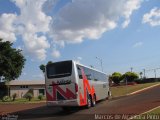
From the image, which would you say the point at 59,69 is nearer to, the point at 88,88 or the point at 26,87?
the point at 88,88

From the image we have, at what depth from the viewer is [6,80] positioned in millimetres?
66938

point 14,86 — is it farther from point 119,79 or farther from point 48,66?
point 48,66

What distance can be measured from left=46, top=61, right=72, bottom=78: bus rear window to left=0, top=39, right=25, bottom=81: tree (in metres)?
44.6

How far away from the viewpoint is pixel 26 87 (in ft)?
249

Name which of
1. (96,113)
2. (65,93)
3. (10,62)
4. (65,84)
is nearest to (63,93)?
(65,93)

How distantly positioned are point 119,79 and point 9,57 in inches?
1628

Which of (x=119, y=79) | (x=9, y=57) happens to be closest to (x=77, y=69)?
(x=9, y=57)

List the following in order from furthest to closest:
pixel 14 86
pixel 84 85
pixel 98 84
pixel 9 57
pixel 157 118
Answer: pixel 14 86
pixel 9 57
pixel 98 84
pixel 84 85
pixel 157 118

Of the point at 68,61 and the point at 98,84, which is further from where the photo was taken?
the point at 98,84

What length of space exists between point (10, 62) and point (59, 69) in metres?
45.9

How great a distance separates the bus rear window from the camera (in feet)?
69.6

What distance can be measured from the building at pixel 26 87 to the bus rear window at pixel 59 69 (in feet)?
173

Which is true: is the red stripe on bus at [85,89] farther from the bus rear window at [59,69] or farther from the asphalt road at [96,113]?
the bus rear window at [59,69]

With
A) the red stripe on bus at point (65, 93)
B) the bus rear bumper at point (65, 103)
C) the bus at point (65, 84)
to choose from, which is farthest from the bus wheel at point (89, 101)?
the red stripe on bus at point (65, 93)
